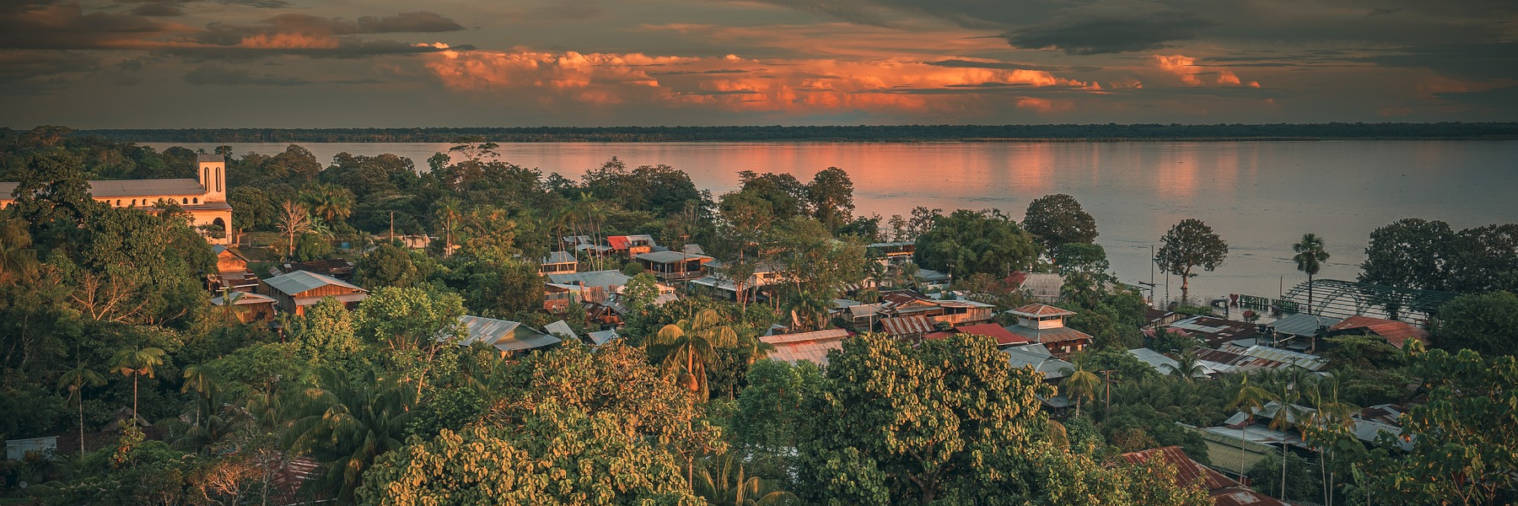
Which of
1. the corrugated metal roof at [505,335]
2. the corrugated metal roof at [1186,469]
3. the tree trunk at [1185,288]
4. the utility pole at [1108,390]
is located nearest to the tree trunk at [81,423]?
the corrugated metal roof at [505,335]

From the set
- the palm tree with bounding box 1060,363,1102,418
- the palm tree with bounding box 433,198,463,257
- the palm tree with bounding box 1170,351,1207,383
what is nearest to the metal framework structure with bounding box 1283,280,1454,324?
the palm tree with bounding box 1170,351,1207,383

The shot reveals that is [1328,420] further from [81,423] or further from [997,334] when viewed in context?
[81,423]

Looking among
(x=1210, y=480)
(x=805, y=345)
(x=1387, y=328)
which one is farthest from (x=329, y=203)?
(x=1387, y=328)

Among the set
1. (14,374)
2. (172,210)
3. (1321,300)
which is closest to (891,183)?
(1321,300)

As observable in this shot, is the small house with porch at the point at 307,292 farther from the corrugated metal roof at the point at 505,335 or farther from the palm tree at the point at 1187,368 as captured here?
the palm tree at the point at 1187,368

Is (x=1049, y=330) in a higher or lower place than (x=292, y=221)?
lower

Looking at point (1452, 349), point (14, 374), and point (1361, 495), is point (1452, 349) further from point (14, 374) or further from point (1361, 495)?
point (14, 374)
